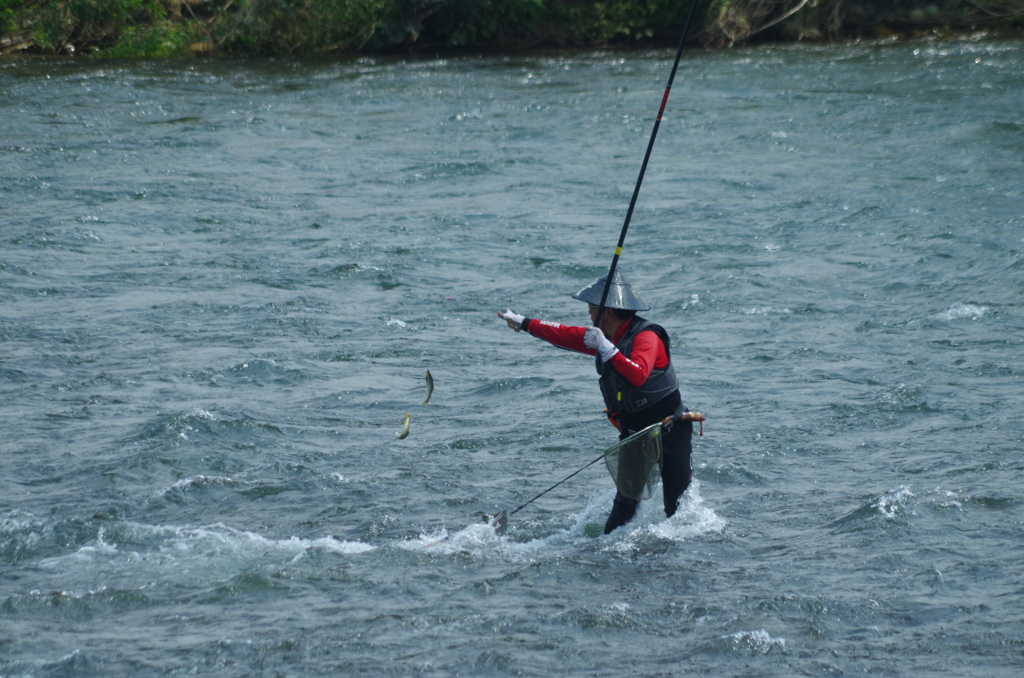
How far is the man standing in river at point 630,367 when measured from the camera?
6309mm

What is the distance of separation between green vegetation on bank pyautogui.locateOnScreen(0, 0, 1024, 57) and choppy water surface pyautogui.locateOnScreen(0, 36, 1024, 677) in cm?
967

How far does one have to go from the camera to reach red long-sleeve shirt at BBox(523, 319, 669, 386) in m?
6.22

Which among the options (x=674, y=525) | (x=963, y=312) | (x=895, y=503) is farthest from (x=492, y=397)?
(x=963, y=312)

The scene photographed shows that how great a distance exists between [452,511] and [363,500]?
606mm

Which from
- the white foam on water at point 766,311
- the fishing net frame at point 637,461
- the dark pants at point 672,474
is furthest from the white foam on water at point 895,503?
the white foam on water at point 766,311

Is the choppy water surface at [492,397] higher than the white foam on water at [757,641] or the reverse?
the reverse

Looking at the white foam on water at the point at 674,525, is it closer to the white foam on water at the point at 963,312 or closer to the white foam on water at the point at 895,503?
the white foam on water at the point at 895,503

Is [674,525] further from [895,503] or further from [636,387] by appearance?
[895,503]

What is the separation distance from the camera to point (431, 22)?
3120 centimetres

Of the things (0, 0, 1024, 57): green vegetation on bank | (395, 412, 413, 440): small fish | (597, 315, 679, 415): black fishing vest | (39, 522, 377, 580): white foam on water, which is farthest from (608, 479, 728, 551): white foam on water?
(0, 0, 1024, 57): green vegetation on bank

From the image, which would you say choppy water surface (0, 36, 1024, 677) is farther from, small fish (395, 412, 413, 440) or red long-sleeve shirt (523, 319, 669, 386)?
red long-sleeve shirt (523, 319, 669, 386)

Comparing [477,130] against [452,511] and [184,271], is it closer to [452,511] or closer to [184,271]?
[184,271]

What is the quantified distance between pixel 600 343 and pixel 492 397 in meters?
3.44

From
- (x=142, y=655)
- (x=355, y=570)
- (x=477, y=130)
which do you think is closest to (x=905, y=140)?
(x=477, y=130)
